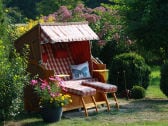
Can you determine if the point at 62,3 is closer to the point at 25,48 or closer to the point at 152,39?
the point at 152,39

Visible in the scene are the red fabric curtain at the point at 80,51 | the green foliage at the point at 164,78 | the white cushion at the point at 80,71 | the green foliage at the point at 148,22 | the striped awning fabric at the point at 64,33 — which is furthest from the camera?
the green foliage at the point at 148,22

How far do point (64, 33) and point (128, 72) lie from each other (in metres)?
3.13

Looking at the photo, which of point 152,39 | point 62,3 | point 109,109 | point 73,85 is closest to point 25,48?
point 73,85

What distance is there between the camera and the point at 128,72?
1341cm

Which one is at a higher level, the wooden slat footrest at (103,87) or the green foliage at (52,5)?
the green foliage at (52,5)

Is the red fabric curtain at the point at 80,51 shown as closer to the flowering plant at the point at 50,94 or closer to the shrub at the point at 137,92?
the shrub at the point at 137,92

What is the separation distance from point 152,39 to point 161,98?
6.04ft

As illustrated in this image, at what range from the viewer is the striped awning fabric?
1057 cm

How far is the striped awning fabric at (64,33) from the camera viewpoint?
1057cm

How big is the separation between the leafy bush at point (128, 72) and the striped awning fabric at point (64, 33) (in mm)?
2202

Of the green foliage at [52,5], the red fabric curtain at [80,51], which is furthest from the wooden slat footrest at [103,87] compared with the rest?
the green foliage at [52,5]

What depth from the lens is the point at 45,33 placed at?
10.6 meters

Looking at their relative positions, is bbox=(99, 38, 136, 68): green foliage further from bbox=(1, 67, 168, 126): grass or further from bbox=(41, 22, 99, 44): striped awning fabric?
bbox=(41, 22, 99, 44): striped awning fabric

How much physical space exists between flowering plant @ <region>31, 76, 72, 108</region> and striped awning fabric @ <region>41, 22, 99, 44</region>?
1.03 metres
